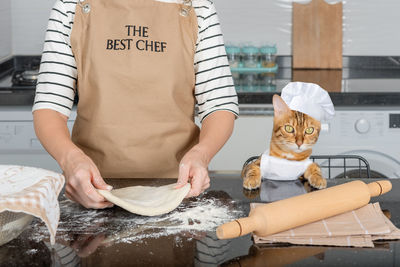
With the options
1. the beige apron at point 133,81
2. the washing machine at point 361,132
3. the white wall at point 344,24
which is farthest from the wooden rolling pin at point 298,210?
the white wall at point 344,24

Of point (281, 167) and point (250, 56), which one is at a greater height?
point (250, 56)

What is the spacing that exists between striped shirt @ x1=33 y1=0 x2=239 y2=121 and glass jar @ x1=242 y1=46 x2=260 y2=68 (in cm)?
149

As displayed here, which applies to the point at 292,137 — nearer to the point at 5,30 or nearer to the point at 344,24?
the point at 344,24

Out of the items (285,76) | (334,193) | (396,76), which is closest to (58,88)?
(334,193)

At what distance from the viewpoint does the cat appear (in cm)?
133

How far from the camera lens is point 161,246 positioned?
1.04 meters

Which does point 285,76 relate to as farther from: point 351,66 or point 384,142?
point 384,142

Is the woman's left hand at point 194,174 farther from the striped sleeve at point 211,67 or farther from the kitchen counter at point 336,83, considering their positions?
the kitchen counter at point 336,83

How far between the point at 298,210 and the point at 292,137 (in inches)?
11.7

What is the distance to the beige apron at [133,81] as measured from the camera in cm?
157

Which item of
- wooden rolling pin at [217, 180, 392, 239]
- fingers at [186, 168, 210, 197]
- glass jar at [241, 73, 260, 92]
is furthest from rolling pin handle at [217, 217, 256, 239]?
glass jar at [241, 73, 260, 92]

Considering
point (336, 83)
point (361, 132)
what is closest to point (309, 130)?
point (361, 132)

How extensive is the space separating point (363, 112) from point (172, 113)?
45.3 inches

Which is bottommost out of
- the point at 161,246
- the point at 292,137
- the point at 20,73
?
the point at 161,246
